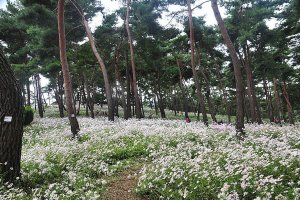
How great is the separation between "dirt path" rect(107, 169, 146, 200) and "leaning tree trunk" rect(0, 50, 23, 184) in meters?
2.62

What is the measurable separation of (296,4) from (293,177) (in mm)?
19476

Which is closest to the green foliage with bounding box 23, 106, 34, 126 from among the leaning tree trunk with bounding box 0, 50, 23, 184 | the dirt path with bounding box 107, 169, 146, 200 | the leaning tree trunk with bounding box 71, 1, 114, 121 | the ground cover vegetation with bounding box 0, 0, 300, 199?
the ground cover vegetation with bounding box 0, 0, 300, 199

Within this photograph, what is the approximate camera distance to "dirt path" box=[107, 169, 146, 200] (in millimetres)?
7431

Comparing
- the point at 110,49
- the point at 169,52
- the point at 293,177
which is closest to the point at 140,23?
the point at 110,49

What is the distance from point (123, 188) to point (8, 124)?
3.42 metres

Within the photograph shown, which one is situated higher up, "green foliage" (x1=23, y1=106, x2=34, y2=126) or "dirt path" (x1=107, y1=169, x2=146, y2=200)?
"green foliage" (x1=23, y1=106, x2=34, y2=126)

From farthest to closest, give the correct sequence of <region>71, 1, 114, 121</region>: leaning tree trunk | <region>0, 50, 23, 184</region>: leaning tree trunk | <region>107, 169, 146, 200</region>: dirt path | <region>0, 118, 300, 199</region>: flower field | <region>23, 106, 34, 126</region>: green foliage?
<region>23, 106, 34, 126</region>: green foliage → <region>71, 1, 114, 121</region>: leaning tree trunk → <region>0, 50, 23, 184</region>: leaning tree trunk → <region>107, 169, 146, 200</region>: dirt path → <region>0, 118, 300, 199</region>: flower field

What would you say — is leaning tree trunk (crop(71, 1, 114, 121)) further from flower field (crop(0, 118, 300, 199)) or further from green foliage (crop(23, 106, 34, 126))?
flower field (crop(0, 118, 300, 199))

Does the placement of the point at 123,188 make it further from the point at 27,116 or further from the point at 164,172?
the point at 27,116

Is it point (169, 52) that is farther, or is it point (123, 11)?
point (169, 52)

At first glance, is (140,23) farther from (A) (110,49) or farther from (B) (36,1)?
(B) (36,1)

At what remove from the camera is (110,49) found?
33.0 metres

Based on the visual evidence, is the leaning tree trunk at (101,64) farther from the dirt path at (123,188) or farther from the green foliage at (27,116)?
the dirt path at (123,188)

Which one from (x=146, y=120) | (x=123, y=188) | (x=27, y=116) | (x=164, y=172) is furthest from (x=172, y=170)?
(x=27, y=116)
